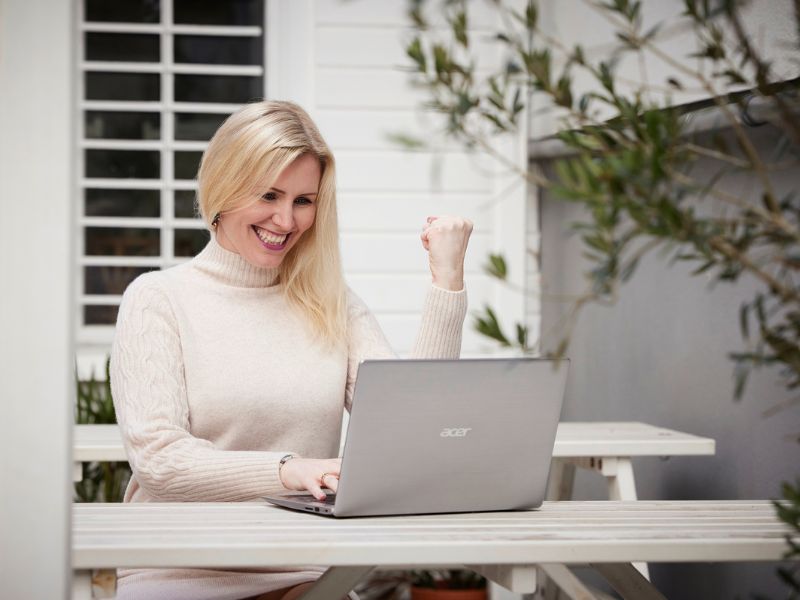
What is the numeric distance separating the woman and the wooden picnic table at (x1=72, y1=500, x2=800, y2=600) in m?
0.44

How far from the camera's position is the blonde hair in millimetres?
2676

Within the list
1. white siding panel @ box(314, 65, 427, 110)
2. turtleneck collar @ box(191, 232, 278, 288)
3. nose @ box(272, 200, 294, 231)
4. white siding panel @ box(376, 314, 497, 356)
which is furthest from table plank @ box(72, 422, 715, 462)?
white siding panel @ box(314, 65, 427, 110)

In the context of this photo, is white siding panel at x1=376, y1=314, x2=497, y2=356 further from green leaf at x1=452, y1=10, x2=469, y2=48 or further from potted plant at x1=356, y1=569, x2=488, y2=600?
green leaf at x1=452, y1=10, x2=469, y2=48

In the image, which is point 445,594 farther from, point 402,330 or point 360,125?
point 360,125

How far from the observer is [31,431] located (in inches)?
55.1

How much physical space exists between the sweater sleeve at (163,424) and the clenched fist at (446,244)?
2.03 feet

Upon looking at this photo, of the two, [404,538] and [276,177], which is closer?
[404,538]

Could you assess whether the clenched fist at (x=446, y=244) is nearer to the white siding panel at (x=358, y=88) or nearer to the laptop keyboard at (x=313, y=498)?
the laptop keyboard at (x=313, y=498)

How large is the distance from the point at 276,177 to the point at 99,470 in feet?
7.14

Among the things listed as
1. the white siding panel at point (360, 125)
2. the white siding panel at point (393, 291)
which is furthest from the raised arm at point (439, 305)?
the white siding panel at point (360, 125)

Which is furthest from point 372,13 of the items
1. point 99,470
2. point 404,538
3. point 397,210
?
point 404,538

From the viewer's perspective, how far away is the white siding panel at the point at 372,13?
477 centimetres

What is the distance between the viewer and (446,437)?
1.98m

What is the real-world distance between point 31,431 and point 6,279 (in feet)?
0.59
